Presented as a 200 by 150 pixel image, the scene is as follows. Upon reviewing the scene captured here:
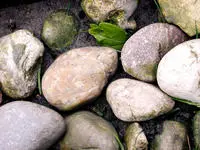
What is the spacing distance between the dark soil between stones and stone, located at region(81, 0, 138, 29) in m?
0.07

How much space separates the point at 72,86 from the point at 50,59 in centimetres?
27

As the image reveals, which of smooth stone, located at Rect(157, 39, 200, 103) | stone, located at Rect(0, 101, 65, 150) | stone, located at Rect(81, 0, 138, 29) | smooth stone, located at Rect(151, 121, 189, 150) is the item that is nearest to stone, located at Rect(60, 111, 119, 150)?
stone, located at Rect(0, 101, 65, 150)

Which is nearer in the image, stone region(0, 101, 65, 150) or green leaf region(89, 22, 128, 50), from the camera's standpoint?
stone region(0, 101, 65, 150)

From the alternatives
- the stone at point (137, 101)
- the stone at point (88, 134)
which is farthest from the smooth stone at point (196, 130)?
the stone at point (88, 134)

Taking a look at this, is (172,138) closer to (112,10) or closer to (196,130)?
(196,130)

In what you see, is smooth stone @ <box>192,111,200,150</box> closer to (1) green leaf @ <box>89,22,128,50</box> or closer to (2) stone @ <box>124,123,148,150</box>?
(2) stone @ <box>124,123,148,150</box>

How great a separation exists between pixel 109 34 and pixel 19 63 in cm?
49

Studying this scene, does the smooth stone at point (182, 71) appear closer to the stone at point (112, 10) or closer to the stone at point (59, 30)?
the stone at point (112, 10)

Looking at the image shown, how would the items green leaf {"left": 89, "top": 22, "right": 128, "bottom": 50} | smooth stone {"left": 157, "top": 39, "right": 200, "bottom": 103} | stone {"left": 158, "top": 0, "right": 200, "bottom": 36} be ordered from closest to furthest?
smooth stone {"left": 157, "top": 39, "right": 200, "bottom": 103}, stone {"left": 158, "top": 0, "right": 200, "bottom": 36}, green leaf {"left": 89, "top": 22, "right": 128, "bottom": 50}

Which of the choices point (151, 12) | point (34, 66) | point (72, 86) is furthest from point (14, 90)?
point (151, 12)

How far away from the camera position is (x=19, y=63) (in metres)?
2.01

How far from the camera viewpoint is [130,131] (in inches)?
75.7

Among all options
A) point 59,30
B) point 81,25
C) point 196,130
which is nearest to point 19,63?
point 59,30

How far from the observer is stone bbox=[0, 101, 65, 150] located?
5.99 feet
